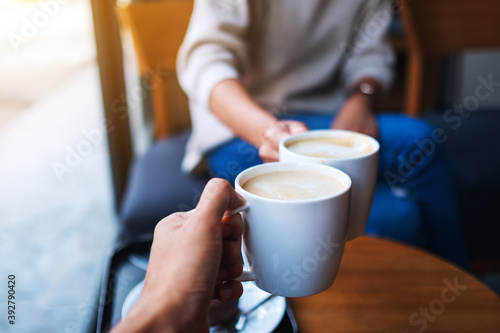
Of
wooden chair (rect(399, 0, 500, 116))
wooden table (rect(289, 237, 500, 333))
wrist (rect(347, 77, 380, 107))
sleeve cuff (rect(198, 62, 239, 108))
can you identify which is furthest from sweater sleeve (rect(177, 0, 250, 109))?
wooden chair (rect(399, 0, 500, 116))

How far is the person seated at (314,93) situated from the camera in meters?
0.94

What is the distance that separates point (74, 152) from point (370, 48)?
1208mm

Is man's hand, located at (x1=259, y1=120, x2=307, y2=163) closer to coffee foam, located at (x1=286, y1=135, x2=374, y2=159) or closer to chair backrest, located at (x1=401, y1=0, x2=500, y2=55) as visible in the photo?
coffee foam, located at (x1=286, y1=135, x2=374, y2=159)

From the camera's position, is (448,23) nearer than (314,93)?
No

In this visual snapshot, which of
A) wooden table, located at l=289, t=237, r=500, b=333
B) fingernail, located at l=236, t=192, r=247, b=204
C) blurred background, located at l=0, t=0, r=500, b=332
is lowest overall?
blurred background, located at l=0, t=0, r=500, b=332

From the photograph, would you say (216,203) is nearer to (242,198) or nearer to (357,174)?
(242,198)

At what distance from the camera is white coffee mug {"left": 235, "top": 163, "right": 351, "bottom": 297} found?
40 centimetres

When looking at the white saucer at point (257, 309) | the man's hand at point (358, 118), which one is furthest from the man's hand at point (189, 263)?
the man's hand at point (358, 118)

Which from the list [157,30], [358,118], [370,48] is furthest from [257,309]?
[157,30]

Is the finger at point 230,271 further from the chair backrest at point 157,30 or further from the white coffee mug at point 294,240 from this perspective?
the chair backrest at point 157,30

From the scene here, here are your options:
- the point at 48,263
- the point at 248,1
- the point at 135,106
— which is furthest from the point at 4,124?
the point at 248,1

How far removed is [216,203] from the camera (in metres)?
0.39

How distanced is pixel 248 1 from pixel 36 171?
1370 mm

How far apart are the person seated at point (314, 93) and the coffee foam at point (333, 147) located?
0.62 ft
